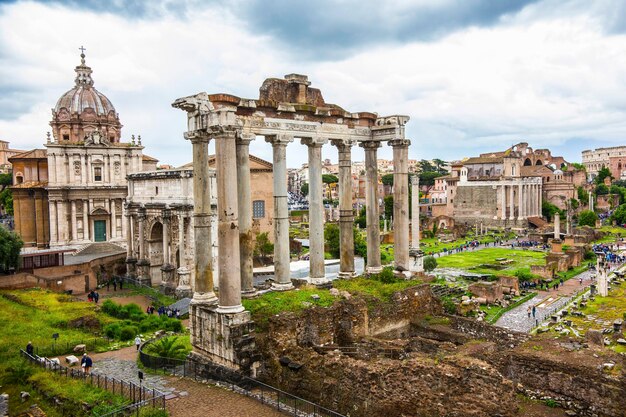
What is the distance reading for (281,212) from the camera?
16969 millimetres

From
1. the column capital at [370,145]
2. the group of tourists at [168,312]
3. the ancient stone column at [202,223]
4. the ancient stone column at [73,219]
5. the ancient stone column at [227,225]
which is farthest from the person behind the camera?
the ancient stone column at [73,219]

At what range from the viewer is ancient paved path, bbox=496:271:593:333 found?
1145 inches

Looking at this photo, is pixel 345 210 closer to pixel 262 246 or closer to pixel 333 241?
pixel 262 246

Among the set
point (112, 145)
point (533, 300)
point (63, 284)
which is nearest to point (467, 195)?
point (533, 300)

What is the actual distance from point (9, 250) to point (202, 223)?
2356cm

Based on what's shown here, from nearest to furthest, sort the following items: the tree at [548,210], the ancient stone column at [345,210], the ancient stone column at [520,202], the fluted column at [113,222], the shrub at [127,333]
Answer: the ancient stone column at [345,210], the shrub at [127,333], the fluted column at [113,222], the ancient stone column at [520,202], the tree at [548,210]

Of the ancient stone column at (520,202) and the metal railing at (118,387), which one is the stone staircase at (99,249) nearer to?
the metal railing at (118,387)

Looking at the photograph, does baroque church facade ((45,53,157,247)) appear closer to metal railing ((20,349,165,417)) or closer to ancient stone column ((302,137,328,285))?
metal railing ((20,349,165,417))

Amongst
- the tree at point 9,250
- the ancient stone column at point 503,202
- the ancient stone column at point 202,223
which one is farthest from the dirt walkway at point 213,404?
the ancient stone column at point 503,202

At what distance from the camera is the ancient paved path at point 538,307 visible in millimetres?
29094

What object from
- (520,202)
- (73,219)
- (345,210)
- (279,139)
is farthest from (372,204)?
(520,202)

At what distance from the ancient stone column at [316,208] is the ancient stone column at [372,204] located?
2728 millimetres

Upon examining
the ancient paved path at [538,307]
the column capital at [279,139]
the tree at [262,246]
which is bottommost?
the ancient paved path at [538,307]

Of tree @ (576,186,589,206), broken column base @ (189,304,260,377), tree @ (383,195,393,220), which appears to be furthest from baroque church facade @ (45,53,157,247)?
tree @ (576,186,589,206)
